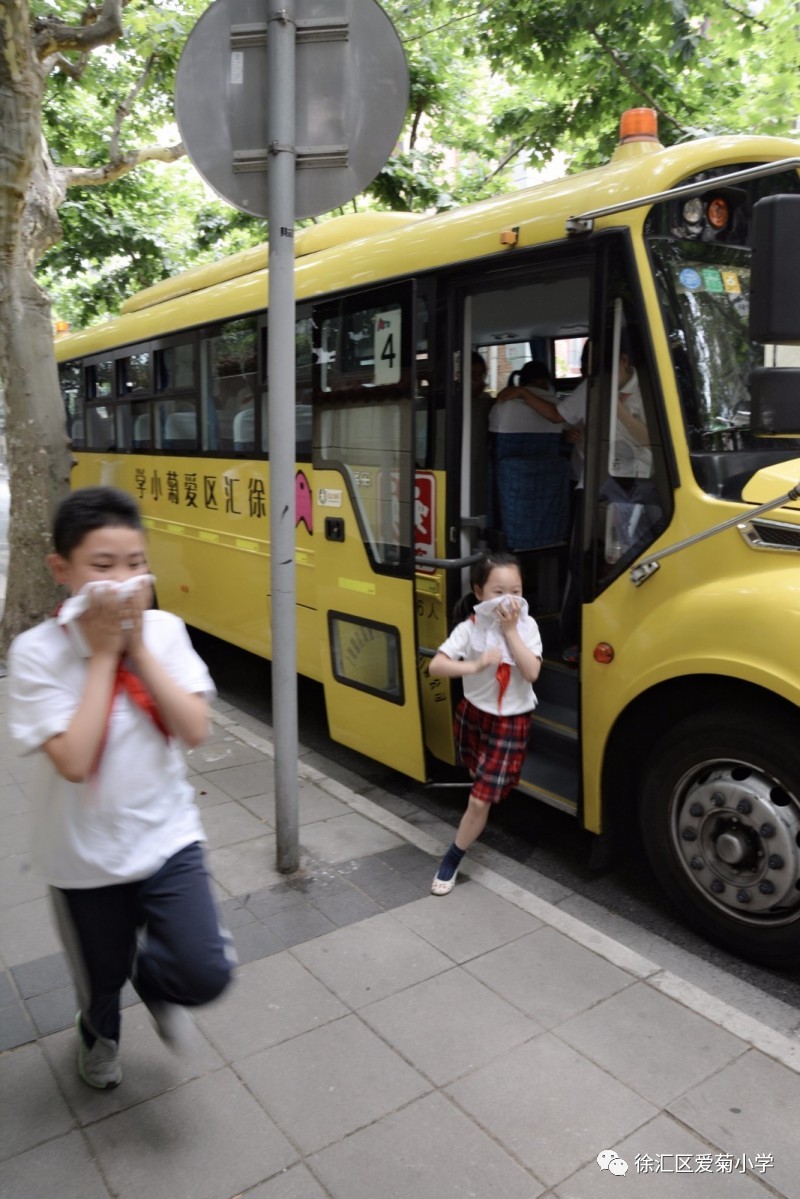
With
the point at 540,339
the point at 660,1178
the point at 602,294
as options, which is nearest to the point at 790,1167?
the point at 660,1178

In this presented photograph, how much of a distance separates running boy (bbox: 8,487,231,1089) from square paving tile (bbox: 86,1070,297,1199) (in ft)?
0.76

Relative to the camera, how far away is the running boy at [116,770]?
1986 millimetres

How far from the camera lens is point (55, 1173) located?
2240 millimetres

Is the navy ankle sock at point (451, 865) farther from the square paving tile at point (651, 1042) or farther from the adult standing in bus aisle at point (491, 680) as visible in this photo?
the square paving tile at point (651, 1042)

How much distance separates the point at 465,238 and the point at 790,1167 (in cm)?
335

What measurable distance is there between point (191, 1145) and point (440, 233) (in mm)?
3458

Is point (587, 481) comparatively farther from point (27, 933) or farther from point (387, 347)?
point (27, 933)

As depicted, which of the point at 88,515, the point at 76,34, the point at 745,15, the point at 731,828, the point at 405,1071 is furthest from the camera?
the point at 76,34

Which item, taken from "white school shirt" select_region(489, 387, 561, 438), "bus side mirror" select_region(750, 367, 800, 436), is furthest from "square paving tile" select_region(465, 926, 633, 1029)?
"white school shirt" select_region(489, 387, 561, 438)

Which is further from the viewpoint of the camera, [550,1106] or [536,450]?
[536,450]

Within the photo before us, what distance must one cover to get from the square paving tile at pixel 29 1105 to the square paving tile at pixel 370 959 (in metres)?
0.84

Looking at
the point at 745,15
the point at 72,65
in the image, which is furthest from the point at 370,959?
the point at 72,65

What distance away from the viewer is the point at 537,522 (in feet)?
15.9

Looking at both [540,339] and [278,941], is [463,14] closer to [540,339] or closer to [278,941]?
Result: [540,339]
